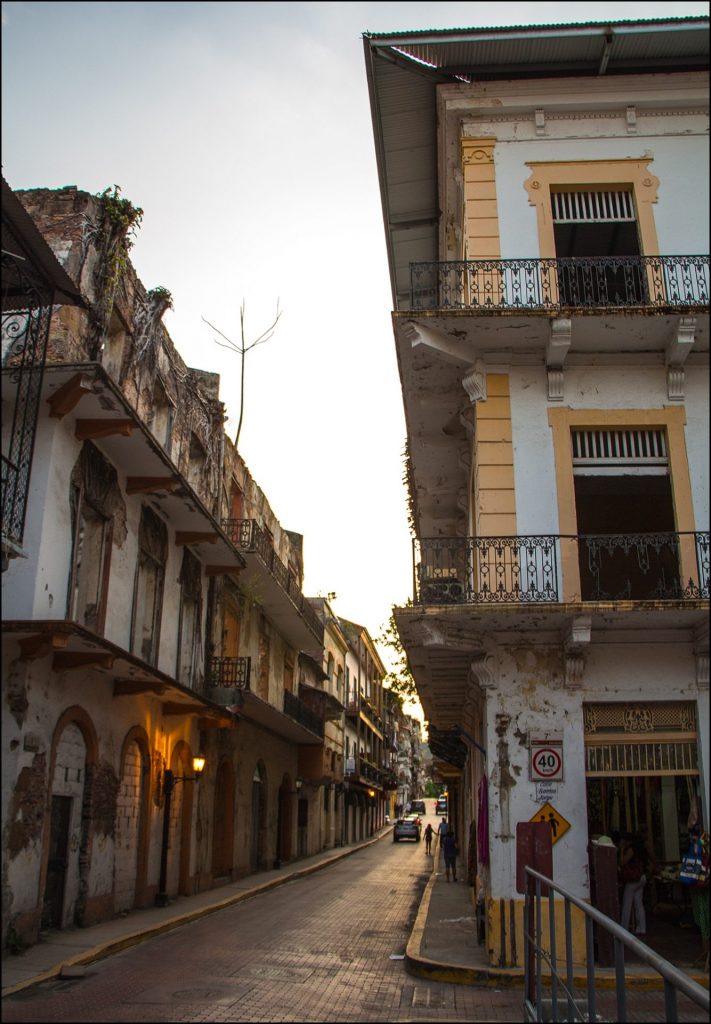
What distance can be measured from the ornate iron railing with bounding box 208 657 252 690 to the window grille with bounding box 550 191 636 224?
428 inches

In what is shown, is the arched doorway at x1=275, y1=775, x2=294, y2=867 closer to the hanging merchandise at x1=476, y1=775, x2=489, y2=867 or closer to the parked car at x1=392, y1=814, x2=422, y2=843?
the hanging merchandise at x1=476, y1=775, x2=489, y2=867

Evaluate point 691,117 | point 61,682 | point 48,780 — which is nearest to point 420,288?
point 691,117

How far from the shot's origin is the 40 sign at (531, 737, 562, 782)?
32.0ft

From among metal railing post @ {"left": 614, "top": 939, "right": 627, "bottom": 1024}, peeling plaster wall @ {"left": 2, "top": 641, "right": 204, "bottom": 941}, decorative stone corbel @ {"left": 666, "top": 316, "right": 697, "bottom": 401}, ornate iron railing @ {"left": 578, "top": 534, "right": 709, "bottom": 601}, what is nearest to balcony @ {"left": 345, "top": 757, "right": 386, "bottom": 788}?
peeling plaster wall @ {"left": 2, "top": 641, "right": 204, "bottom": 941}

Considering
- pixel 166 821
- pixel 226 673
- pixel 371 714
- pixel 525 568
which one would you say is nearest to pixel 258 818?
pixel 226 673

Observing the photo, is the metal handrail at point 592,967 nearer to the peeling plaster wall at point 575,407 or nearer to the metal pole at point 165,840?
the peeling plaster wall at point 575,407

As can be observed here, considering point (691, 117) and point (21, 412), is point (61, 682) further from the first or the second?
point (691, 117)

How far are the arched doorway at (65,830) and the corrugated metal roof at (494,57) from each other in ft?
33.4

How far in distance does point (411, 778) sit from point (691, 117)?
108517 millimetres

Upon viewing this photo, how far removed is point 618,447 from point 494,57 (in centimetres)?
580

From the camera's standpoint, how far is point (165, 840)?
15539mm

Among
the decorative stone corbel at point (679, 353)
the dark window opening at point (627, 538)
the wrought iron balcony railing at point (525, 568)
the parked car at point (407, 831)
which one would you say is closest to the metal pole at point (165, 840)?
the wrought iron balcony railing at point (525, 568)

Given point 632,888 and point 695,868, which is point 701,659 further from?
point 632,888

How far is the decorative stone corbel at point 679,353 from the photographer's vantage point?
10531 mm
